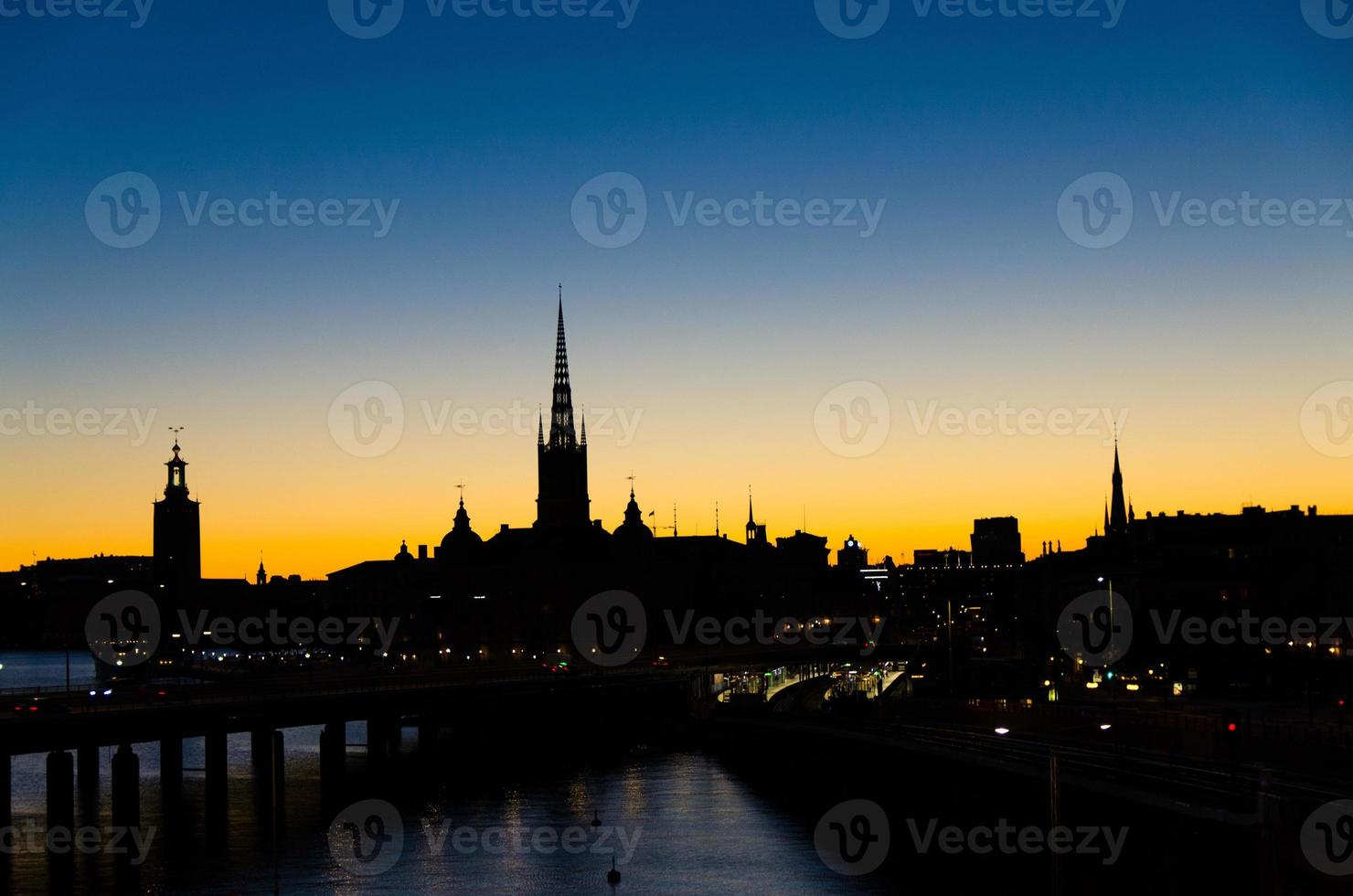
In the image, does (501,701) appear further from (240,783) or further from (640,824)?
(640,824)

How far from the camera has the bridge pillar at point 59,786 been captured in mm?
76500

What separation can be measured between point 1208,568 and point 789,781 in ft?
247

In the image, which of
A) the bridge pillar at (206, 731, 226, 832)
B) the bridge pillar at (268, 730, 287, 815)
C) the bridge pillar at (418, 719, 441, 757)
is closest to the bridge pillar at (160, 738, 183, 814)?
the bridge pillar at (206, 731, 226, 832)

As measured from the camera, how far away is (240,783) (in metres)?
94.9

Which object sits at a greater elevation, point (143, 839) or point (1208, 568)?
point (1208, 568)

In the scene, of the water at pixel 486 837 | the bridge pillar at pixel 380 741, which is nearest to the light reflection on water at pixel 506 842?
the water at pixel 486 837

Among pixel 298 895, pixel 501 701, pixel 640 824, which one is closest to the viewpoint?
pixel 298 895

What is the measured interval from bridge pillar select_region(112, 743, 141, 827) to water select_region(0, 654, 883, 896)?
97 cm

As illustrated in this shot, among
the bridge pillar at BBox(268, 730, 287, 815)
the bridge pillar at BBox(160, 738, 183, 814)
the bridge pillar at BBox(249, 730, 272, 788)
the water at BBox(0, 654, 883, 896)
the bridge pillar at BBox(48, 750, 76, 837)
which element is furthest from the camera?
the bridge pillar at BBox(249, 730, 272, 788)

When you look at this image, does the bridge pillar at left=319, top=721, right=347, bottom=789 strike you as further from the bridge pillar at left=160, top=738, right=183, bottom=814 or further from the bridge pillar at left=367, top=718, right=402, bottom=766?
the bridge pillar at left=160, top=738, right=183, bottom=814

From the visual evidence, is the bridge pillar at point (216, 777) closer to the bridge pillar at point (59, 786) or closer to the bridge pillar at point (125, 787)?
the bridge pillar at point (125, 787)

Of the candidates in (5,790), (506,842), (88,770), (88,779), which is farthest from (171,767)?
(506,842)

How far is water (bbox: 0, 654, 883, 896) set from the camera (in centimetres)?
6019

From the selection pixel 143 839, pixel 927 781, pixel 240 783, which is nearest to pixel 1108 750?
pixel 927 781
